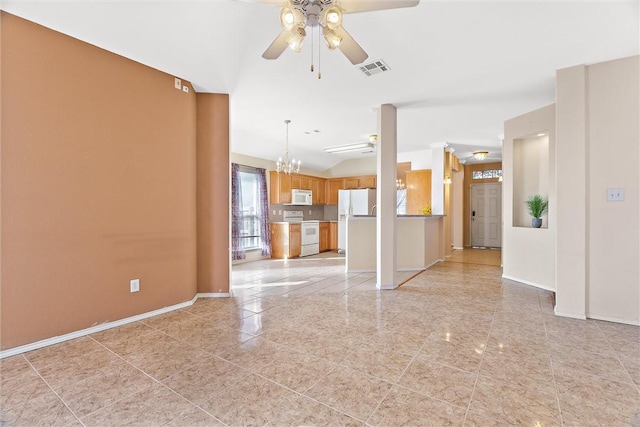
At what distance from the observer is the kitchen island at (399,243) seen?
207 inches

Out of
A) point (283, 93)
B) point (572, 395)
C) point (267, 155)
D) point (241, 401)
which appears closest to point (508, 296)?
point (572, 395)

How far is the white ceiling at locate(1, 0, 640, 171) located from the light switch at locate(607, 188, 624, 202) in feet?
4.34

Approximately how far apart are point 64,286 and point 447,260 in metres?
6.62

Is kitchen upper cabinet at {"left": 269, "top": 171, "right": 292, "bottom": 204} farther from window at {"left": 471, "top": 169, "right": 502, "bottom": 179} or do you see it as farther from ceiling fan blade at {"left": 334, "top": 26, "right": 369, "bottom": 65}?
window at {"left": 471, "top": 169, "right": 502, "bottom": 179}

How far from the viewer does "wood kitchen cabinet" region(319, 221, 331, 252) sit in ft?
26.6

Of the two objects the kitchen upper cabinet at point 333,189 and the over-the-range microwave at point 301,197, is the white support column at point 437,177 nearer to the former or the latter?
the kitchen upper cabinet at point 333,189

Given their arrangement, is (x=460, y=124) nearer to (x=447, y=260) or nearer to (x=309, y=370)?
(x=447, y=260)

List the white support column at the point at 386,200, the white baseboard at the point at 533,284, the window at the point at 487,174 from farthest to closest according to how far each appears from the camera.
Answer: the window at the point at 487,174 → the white support column at the point at 386,200 → the white baseboard at the point at 533,284

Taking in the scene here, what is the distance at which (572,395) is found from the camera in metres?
1.67

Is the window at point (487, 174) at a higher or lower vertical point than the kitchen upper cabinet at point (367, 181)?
higher

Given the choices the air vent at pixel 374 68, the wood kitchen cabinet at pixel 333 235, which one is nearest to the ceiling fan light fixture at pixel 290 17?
the air vent at pixel 374 68

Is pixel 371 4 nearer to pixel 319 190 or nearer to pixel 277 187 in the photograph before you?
pixel 277 187

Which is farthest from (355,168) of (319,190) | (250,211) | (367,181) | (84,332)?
(84,332)

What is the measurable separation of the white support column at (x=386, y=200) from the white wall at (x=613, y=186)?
210 cm
